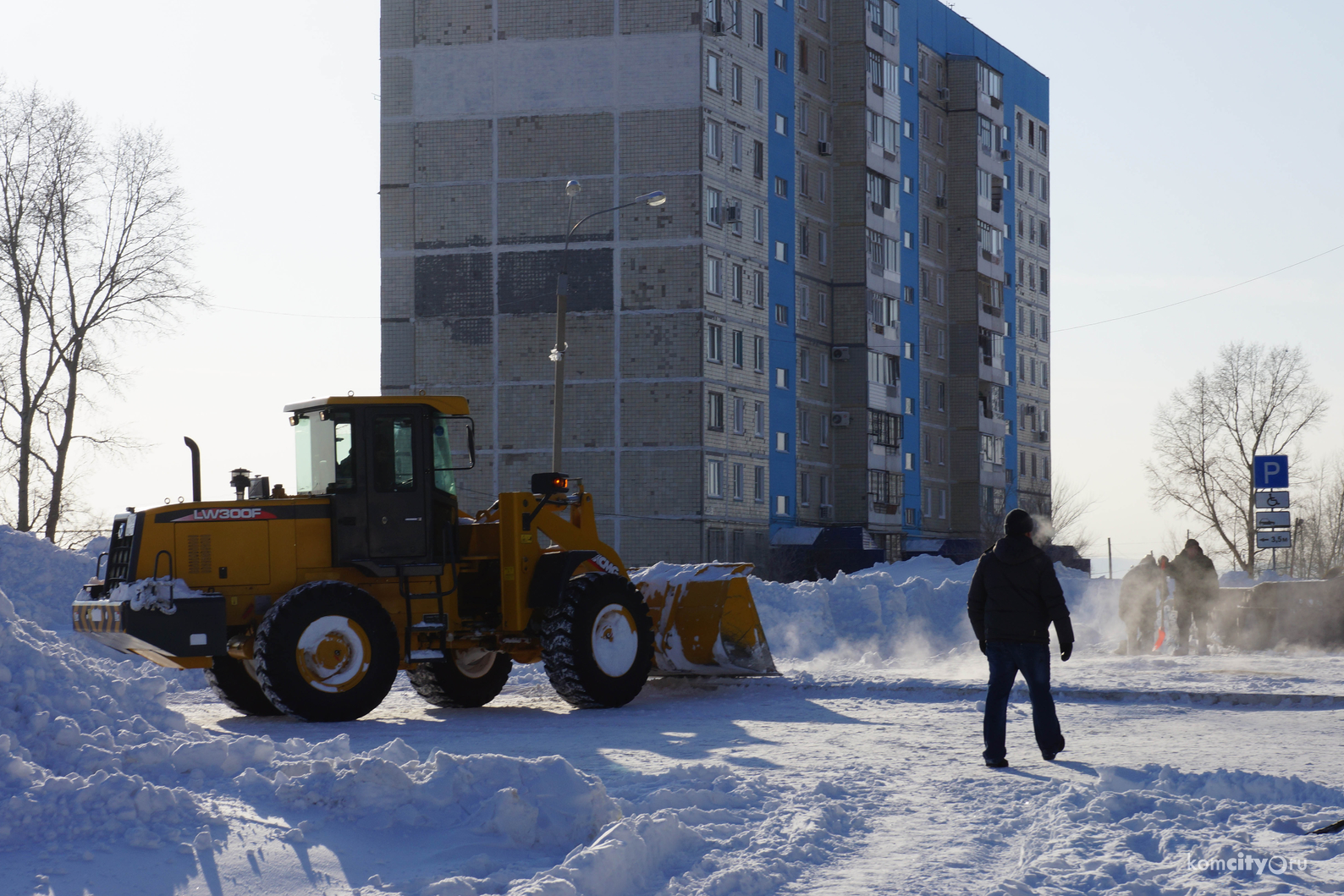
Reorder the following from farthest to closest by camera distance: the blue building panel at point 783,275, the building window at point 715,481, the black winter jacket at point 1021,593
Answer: the blue building panel at point 783,275 < the building window at point 715,481 < the black winter jacket at point 1021,593

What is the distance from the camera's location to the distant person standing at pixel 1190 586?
22.0m

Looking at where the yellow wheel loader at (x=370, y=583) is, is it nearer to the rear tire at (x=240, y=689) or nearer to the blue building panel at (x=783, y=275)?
the rear tire at (x=240, y=689)

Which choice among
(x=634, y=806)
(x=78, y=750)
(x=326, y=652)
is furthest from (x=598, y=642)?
(x=78, y=750)

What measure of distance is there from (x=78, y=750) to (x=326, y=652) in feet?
18.8

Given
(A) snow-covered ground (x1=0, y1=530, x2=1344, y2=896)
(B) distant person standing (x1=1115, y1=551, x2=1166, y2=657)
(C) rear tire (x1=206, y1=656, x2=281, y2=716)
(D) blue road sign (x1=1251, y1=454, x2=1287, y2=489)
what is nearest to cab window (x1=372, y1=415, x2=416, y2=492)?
(C) rear tire (x1=206, y1=656, x2=281, y2=716)

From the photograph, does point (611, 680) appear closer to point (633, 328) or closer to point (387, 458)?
point (387, 458)

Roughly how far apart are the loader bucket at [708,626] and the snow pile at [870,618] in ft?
16.6

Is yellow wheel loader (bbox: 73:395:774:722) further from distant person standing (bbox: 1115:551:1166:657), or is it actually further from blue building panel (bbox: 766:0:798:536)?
blue building panel (bbox: 766:0:798:536)

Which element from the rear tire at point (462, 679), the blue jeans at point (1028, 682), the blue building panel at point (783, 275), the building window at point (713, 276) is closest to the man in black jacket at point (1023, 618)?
the blue jeans at point (1028, 682)

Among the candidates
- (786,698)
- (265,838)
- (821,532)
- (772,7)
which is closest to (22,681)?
(265,838)

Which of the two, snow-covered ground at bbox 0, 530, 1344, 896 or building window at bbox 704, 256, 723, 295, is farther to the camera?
building window at bbox 704, 256, 723, 295

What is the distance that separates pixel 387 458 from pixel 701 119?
36143 millimetres

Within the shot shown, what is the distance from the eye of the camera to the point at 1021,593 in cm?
1055

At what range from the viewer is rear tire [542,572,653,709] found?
49.2ft
